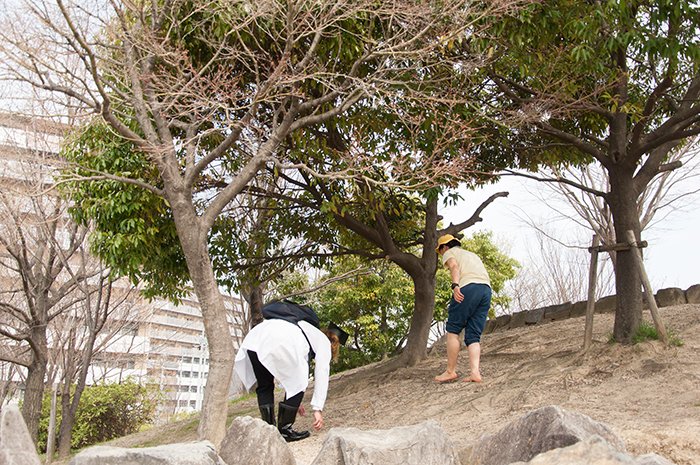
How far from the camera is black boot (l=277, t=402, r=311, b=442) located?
605 centimetres

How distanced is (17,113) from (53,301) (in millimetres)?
3558

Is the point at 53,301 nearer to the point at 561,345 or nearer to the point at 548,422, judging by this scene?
the point at 561,345

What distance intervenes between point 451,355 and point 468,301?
2.41 feet

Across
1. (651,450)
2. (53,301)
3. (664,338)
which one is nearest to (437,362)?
(664,338)

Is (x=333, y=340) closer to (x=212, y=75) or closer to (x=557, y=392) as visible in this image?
(x=557, y=392)

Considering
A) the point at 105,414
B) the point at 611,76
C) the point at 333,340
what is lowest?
the point at 105,414

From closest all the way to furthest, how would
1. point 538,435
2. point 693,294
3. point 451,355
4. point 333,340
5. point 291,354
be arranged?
1. point 538,435
2. point 291,354
3. point 333,340
4. point 451,355
5. point 693,294

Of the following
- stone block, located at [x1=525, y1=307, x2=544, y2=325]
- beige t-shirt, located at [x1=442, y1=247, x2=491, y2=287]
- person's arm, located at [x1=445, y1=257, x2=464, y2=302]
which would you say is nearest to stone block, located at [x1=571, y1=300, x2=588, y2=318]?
stone block, located at [x1=525, y1=307, x2=544, y2=325]

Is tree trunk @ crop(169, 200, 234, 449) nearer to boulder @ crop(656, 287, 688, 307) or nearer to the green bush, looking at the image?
boulder @ crop(656, 287, 688, 307)

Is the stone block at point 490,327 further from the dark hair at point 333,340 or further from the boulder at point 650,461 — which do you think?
the boulder at point 650,461

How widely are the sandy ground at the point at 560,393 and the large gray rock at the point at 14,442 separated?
2.36 meters

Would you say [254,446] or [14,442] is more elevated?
[14,442]

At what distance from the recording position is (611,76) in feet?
24.8

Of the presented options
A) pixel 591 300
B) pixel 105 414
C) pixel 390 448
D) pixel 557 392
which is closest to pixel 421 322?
pixel 591 300
